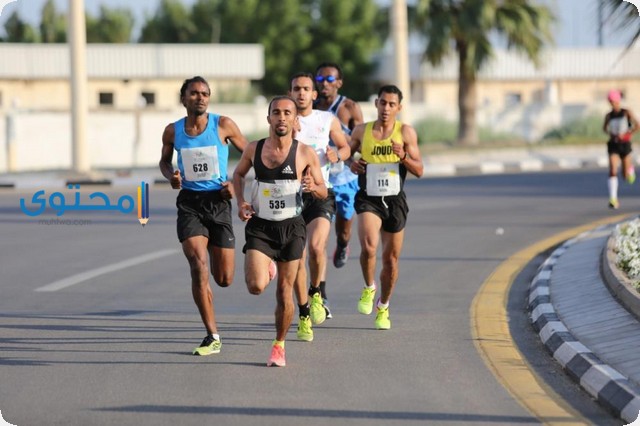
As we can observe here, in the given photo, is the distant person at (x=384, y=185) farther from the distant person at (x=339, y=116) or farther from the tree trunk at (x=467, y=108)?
the tree trunk at (x=467, y=108)

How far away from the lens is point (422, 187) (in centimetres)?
2988

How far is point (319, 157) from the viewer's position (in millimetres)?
11625

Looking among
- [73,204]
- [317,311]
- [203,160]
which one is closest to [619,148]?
[73,204]

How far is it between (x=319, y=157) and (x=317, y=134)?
199mm

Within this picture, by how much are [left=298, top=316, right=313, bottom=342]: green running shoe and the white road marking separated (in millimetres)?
4322

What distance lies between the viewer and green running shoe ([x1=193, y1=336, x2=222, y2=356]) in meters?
10.2

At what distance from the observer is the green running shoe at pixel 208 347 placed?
10219mm

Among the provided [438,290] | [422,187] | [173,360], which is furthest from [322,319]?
[422,187]

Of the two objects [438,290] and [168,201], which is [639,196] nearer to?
[168,201]

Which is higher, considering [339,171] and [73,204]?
[339,171]

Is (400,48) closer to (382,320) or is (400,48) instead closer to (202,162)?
(382,320)

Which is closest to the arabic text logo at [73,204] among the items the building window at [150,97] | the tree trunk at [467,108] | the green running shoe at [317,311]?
the green running shoe at [317,311]

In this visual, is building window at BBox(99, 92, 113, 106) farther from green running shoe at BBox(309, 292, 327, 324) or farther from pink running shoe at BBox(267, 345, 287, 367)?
pink running shoe at BBox(267, 345, 287, 367)

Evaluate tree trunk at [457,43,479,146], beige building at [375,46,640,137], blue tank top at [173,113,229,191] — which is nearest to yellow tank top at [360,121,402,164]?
blue tank top at [173,113,229,191]
